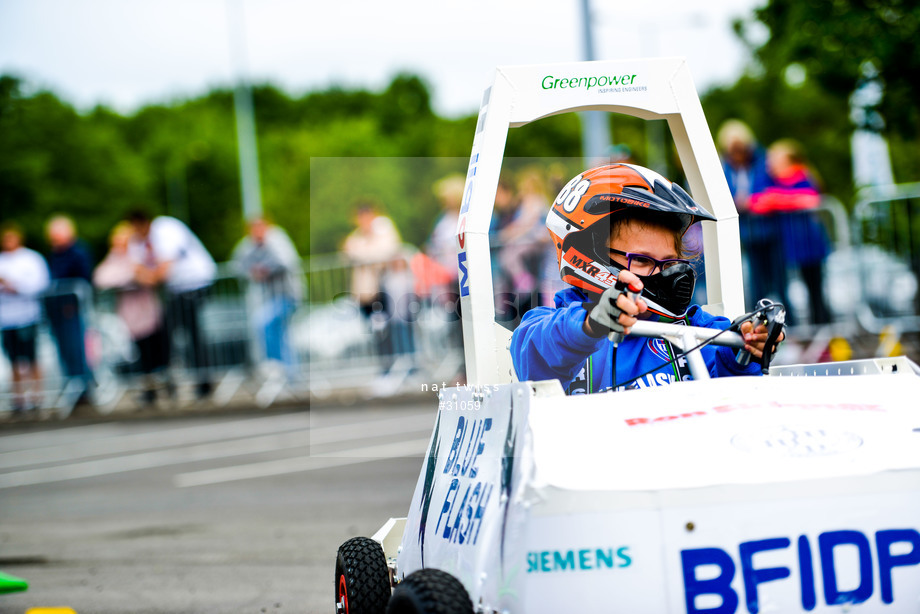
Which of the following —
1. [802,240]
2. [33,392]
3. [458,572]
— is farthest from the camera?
[33,392]

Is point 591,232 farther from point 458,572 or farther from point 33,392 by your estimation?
point 33,392

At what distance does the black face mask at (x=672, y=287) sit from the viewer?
11.3 ft

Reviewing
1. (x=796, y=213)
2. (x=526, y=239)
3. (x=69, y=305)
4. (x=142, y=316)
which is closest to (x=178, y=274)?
(x=142, y=316)

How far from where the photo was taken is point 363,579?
139 inches

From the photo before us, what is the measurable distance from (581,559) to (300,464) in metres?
7.42

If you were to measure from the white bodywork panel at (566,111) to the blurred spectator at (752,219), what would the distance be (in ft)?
23.7

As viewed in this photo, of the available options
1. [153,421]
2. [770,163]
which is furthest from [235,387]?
[770,163]

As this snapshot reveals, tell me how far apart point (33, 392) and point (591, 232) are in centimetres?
1385

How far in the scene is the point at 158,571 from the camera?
5.92 m

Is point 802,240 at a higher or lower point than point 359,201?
lower

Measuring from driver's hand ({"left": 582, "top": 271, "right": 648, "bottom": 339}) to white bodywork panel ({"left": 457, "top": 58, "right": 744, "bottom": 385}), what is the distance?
1.84ft

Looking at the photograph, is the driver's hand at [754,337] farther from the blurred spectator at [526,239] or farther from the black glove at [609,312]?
the blurred spectator at [526,239]

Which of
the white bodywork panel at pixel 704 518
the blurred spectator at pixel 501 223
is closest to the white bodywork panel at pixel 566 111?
the white bodywork panel at pixel 704 518

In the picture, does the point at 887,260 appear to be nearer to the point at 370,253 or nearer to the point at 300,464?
the point at 370,253
